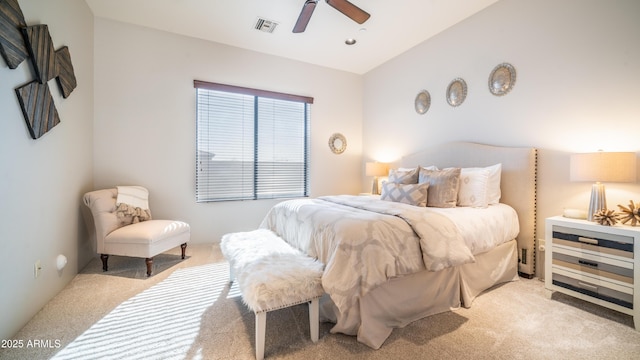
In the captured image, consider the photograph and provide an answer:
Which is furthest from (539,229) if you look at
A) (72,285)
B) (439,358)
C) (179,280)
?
(72,285)

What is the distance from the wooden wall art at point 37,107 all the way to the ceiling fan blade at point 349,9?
240cm

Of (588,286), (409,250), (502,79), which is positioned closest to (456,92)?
(502,79)

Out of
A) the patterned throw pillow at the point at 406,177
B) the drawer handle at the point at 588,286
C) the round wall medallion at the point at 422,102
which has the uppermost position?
the round wall medallion at the point at 422,102

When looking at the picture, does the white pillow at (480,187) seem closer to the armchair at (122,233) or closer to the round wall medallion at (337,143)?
the round wall medallion at (337,143)

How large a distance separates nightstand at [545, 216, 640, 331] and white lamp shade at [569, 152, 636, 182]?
0.35m

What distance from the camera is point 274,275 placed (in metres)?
1.62

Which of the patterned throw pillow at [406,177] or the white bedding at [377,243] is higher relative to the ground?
the patterned throw pillow at [406,177]

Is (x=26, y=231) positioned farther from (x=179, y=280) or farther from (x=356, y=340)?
(x=356, y=340)

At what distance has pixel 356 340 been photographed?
1674mm

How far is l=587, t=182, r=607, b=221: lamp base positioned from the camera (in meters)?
2.06

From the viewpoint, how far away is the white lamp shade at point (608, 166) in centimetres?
192

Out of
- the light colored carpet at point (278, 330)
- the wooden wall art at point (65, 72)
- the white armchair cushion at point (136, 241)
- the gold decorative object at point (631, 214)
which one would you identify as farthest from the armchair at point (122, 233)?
the gold decorative object at point (631, 214)

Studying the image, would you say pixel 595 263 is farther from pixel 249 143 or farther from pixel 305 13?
pixel 249 143

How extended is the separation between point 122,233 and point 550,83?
443 centimetres
